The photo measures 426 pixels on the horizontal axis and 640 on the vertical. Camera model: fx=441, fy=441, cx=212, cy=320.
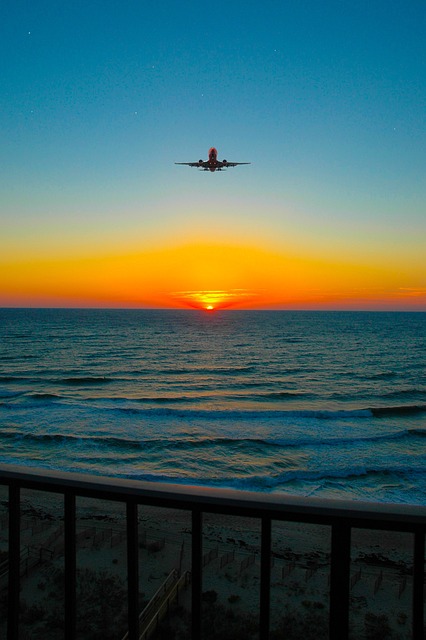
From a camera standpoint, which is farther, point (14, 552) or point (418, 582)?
point (14, 552)

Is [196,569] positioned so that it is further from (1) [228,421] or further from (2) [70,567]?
(1) [228,421]

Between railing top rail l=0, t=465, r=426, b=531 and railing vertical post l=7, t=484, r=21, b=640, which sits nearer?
railing top rail l=0, t=465, r=426, b=531

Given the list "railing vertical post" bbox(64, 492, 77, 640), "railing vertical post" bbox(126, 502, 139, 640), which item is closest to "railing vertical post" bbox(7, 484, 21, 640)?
"railing vertical post" bbox(64, 492, 77, 640)

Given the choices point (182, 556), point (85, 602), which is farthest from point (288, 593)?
point (85, 602)

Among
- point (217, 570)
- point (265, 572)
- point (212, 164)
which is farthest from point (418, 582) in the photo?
point (212, 164)

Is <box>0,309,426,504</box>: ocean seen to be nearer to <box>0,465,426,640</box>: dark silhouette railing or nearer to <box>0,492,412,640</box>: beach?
<box>0,492,412,640</box>: beach

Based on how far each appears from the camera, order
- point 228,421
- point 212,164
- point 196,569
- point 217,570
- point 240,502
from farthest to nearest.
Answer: point 212,164, point 228,421, point 217,570, point 196,569, point 240,502
